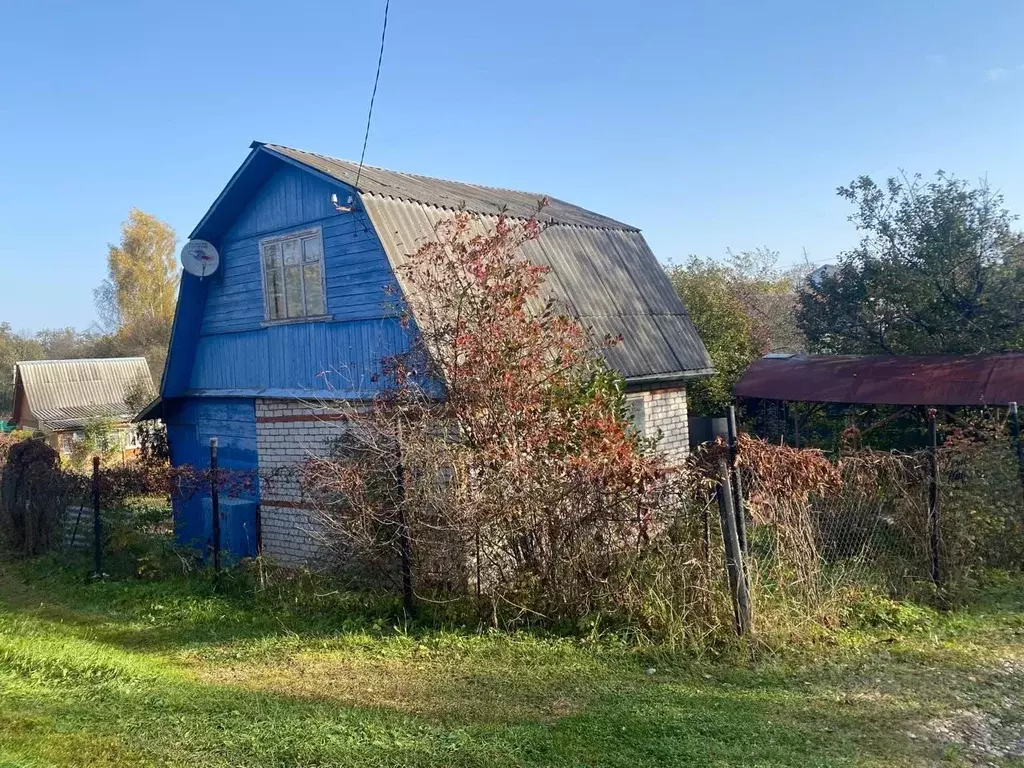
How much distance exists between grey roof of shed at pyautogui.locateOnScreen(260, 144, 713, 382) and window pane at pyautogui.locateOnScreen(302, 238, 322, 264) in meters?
1.10

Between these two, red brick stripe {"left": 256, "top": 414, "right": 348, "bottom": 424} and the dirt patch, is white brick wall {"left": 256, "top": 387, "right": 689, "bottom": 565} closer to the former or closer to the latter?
red brick stripe {"left": 256, "top": 414, "right": 348, "bottom": 424}

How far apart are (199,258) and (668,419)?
7860mm

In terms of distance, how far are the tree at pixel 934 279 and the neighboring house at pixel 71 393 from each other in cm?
2951

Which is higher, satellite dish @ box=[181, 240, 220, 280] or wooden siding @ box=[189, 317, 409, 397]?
satellite dish @ box=[181, 240, 220, 280]

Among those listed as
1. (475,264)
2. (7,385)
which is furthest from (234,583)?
(7,385)

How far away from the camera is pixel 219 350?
12.6 meters

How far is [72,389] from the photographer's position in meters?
39.0

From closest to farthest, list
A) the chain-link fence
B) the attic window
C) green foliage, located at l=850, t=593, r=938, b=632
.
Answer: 1. the chain-link fence
2. green foliage, located at l=850, t=593, r=938, b=632
3. the attic window

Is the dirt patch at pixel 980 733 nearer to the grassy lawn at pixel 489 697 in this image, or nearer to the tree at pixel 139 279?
the grassy lawn at pixel 489 697

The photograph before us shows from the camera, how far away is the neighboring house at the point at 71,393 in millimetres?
35375

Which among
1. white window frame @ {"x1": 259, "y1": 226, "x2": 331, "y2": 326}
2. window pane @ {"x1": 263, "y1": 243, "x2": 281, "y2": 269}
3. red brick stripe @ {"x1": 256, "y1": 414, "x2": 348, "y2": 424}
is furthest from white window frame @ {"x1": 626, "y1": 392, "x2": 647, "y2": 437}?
window pane @ {"x1": 263, "y1": 243, "x2": 281, "y2": 269}

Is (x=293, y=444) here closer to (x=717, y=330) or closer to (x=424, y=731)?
(x=424, y=731)

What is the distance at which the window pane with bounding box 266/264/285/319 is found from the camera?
11.3 metres

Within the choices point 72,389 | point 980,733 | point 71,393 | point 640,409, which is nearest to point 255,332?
point 640,409
